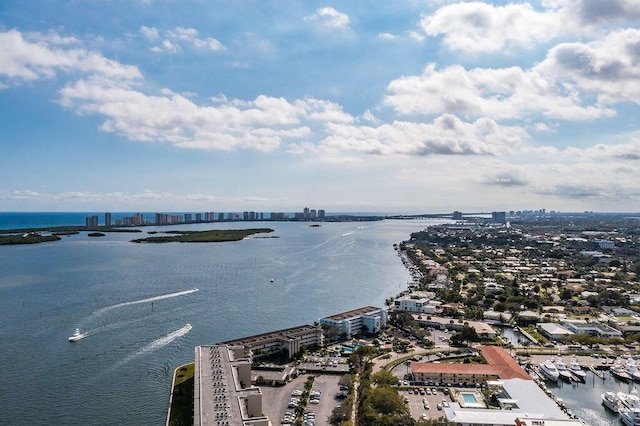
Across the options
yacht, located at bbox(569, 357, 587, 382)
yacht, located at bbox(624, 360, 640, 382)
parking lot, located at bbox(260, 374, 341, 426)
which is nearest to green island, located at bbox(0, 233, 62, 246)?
parking lot, located at bbox(260, 374, 341, 426)

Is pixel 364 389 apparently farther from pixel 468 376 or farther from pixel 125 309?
pixel 125 309

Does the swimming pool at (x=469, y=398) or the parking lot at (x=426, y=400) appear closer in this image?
the parking lot at (x=426, y=400)

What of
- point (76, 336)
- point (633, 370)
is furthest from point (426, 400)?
point (76, 336)

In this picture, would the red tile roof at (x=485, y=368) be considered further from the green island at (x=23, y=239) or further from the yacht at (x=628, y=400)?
the green island at (x=23, y=239)

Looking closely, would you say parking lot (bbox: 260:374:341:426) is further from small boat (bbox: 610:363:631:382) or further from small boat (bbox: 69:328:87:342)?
small boat (bbox: 610:363:631:382)

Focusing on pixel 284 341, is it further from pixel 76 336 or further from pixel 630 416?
pixel 630 416

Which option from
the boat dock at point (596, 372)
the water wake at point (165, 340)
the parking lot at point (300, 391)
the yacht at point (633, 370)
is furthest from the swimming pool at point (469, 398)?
the water wake at point (165, 340)

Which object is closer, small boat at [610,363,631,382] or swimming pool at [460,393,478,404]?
swimming pool at [460,393,478,404]
